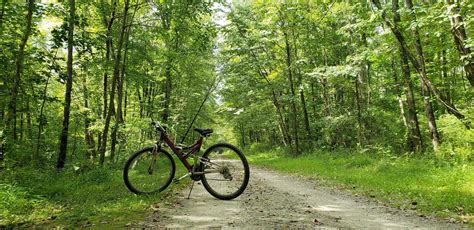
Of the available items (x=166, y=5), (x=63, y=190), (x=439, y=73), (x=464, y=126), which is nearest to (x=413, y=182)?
(x=464, y=126)

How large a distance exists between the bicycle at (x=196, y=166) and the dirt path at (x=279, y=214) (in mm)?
307

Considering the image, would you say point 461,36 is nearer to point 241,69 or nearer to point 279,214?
point 279,214

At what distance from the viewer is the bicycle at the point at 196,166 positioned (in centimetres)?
611

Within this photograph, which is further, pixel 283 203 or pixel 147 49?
pixel 147 49

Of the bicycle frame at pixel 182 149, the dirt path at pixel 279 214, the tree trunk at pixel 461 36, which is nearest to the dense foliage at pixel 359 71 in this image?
the tree trunk at pixel 461 36

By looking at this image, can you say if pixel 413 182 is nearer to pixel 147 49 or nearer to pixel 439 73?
pixel 439 73

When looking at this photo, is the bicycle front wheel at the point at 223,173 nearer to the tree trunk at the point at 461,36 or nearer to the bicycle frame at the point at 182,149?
the bicycle frame at the point at 182,149

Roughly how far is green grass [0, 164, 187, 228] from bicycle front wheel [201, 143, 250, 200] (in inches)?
→ 38.2

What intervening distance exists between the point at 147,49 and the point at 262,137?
112ft

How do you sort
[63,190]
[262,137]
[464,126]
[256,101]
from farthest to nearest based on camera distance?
1. [262,137]
2. [256,101]
3. [464,126]
4. [63,190]

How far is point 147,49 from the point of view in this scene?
Result: 50.5ft

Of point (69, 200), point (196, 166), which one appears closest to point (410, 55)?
point (196, 166)

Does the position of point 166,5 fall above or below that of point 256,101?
above

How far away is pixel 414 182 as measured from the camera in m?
8.09
